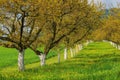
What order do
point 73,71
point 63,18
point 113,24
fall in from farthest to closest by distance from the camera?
point 113,24
point 63,18
point 73,71

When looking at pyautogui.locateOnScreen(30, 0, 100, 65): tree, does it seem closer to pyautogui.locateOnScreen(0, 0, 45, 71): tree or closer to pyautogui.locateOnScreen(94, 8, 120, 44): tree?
pyautogui.locateOnScreen(0, 0, 45, 71): tree

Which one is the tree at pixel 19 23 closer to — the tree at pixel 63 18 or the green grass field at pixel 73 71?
the tree at pixel 63 18

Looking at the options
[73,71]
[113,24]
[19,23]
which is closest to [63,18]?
[19,23]

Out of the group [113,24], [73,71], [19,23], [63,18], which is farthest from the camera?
[113,24]

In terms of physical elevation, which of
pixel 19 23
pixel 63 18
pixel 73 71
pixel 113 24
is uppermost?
pixel 63 18

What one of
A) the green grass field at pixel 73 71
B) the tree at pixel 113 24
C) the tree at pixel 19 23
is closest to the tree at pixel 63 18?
the tree at pixel 19 23

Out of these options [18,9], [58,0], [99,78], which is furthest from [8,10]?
[99,78]

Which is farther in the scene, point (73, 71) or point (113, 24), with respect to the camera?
point (113, 24)

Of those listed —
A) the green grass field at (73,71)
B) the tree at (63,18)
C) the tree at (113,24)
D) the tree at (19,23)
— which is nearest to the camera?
the green grass field at (73,71)

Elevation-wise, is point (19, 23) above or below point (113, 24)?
above

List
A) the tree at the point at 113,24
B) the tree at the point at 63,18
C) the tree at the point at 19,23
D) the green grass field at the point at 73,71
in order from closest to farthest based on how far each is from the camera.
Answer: the green grass field at the point at 73,71 → the tree at the point at 19,23 → the tree at the point at 63,18 → the tree at the point at 113,24

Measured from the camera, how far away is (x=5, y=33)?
92.0 ft

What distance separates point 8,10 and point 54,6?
3.77 m

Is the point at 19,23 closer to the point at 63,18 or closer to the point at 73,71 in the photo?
the point at 63,18
